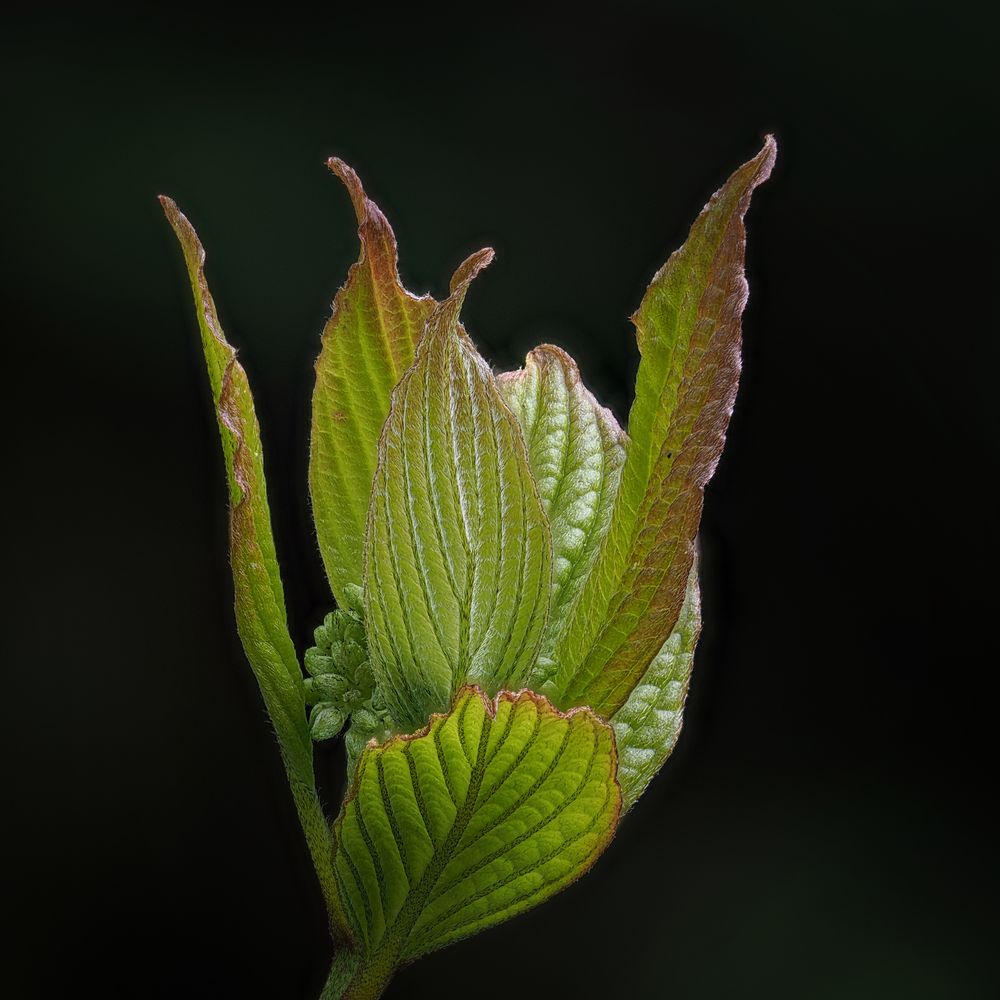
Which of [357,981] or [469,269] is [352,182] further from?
[357,981]

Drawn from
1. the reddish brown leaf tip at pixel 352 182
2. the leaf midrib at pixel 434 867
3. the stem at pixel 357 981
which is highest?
the reddish brown leaf tip at pixel 352 182

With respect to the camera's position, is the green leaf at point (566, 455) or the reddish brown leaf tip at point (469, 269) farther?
the green leaf at point (566, 455)

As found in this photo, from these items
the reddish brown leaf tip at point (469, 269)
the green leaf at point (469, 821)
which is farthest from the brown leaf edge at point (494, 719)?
the reddish brown leaf tip at point (469, 269)

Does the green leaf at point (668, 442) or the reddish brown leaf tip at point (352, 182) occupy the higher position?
the reddish brown leaf tip at point (352, 182)

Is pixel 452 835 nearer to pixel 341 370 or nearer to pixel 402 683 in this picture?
pixel 402 683

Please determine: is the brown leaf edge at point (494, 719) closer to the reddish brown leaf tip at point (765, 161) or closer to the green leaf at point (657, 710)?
the green leaf at point (657, 710)

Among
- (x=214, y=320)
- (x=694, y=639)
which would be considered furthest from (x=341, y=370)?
(x=694, y=639)
